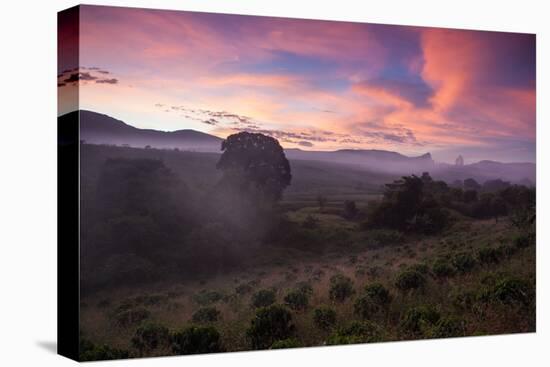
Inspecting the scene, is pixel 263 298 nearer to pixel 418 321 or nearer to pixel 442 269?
pixel 418 321

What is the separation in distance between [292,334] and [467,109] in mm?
5084

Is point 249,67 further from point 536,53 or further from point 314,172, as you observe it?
point 536,53

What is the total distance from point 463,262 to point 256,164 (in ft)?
13.4

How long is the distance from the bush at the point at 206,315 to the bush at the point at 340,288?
1.97 meters

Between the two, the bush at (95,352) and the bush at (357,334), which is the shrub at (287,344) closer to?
the bush at (357,334)

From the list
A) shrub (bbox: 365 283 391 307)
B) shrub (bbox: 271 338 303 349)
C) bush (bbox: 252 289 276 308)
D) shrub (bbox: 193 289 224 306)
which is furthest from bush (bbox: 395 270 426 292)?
shrub (bbox: 193 289 224 306)

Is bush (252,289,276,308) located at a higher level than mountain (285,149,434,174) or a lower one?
lower

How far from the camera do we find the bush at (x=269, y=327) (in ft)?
48.1

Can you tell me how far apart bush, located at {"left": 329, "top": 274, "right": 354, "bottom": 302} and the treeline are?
3.29 ft

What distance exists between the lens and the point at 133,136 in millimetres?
14219

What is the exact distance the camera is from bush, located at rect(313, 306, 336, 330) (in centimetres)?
1515

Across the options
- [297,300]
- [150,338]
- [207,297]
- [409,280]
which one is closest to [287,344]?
[297,300]

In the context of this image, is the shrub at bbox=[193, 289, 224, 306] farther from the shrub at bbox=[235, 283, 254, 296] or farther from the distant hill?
the distant hill

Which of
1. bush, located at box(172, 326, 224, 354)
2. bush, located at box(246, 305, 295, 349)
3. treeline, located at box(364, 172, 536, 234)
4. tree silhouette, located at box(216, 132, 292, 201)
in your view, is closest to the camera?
bush, located at box(172, 326, 224, 354)
